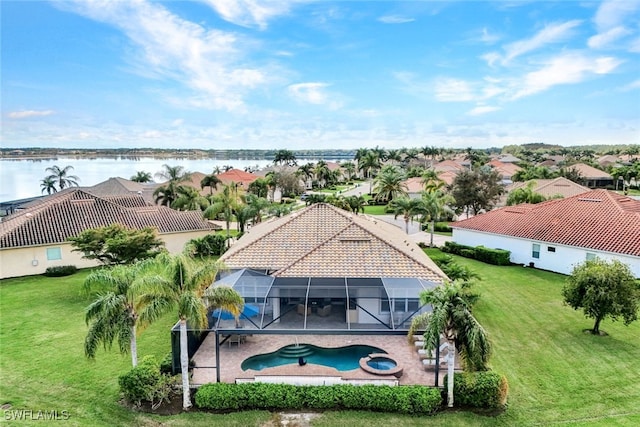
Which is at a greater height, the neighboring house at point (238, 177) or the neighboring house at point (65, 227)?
the neighboring house at point (238, 177)

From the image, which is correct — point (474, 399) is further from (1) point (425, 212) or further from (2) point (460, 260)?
(1) point (425, 212)

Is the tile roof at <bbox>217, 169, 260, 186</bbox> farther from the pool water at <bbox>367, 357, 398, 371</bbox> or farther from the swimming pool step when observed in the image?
the pool water at <bbox>367, 357, 398, 371</bbox>

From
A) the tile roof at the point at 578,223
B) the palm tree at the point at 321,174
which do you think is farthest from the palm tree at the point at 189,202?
the palm tree at the point at 321,174

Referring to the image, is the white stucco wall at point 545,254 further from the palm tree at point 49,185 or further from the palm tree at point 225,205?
the palm tree at point 49,185

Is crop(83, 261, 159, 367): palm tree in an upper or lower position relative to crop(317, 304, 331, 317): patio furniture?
upper

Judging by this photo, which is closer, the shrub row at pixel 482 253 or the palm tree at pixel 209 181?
the shrub row at pixel 482 253

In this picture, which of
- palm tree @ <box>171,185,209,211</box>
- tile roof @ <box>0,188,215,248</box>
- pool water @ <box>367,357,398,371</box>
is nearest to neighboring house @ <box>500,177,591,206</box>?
palm tree @ <box>171,185,209,211</box>

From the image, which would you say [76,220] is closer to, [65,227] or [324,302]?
[65,227]
